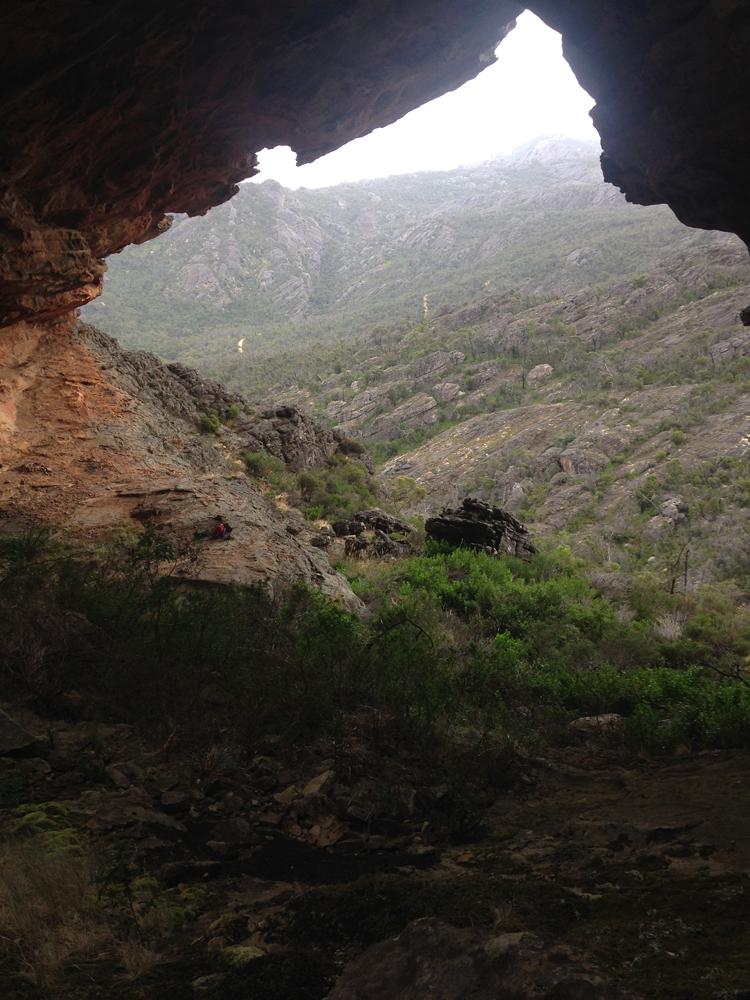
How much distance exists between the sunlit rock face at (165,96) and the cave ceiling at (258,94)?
0.02 metres

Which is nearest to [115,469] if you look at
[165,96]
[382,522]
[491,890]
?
[165,96]

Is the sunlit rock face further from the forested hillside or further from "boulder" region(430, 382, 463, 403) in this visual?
the forested hillside

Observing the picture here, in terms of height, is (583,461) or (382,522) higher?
(583,461)

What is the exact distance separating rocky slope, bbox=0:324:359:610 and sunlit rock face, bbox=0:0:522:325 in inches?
46.4

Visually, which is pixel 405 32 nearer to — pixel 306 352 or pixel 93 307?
pixel 306 352

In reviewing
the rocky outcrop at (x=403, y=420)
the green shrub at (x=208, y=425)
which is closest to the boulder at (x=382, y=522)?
the green shrub at (x=208, y=425)

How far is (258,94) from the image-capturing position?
9.03m

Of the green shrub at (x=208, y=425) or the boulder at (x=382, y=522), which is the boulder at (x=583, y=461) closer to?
the boulder at (x=382, y=522)

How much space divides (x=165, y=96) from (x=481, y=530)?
36.1 feet

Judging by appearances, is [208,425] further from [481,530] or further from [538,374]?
[538,374]

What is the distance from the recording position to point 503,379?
162ft

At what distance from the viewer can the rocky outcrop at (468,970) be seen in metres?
1.69

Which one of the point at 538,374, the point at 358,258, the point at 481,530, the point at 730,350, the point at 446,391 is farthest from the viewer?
the point at 358,258

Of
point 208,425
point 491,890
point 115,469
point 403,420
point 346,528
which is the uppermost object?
point 403,420
